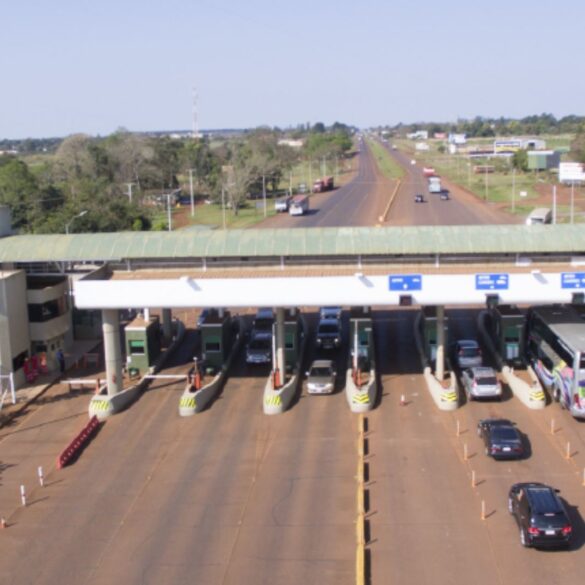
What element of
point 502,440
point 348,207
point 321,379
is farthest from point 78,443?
point 348,207

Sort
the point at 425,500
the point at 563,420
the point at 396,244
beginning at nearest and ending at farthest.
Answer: the point at 425,500 → the point at 563,420 → the point at 396,244

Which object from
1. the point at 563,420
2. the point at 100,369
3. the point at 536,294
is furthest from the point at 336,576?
the point at 100,369

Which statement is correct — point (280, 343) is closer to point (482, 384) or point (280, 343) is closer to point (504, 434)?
point (482, 384)

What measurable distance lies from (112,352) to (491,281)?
14.2 m

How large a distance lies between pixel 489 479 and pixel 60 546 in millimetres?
11492

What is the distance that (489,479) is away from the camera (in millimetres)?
22875

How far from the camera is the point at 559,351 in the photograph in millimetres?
28516

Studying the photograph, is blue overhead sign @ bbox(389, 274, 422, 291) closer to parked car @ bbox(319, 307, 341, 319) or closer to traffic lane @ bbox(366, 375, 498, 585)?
traffic lane @ bbox(366, 375, 498, 585)

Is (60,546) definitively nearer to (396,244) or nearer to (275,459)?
(275,459)

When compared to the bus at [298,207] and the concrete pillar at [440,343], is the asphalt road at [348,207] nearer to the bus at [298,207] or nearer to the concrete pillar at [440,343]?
the bus at [298,207]

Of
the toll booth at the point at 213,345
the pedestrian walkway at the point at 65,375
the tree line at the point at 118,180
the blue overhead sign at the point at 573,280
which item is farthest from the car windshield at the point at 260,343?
the tree line at the point at 118,180

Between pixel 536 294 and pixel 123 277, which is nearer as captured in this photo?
pixel 536 294

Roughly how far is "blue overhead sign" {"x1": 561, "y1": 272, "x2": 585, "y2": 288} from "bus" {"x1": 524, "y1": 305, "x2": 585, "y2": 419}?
144 cm

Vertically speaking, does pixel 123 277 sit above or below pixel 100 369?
above
